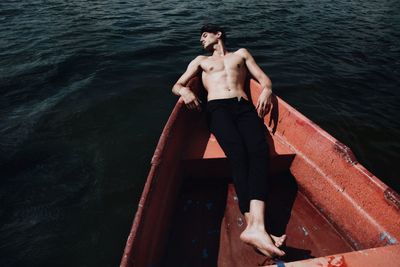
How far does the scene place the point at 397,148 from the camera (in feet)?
17.0

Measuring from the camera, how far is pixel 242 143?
3393 mm

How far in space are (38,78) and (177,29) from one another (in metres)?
6.15

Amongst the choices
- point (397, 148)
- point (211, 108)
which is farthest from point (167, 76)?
point (397, 148)

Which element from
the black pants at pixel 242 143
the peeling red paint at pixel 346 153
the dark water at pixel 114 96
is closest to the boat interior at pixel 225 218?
the black pants at pixel 242 143

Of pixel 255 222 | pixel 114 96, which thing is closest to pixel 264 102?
pixel 255 222

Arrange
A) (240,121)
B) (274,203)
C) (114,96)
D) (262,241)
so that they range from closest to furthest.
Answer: (262,241), (274,203), (240,121), (114,96)

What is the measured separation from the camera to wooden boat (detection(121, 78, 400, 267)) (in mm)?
2750

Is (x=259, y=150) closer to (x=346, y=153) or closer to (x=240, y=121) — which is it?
(x=240, y=121)

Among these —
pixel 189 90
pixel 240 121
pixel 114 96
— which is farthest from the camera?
pixel 114 96

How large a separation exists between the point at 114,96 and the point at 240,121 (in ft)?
13.4

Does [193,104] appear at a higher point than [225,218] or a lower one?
higher

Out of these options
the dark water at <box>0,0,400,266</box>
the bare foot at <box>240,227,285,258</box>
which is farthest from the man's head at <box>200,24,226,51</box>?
the bare foot at <box>240,227,285,258</box>

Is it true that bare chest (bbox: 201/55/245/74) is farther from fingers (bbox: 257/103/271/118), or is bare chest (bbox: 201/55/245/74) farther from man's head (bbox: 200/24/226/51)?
fingers (bbox: 257/103/271/118)

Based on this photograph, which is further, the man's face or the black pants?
the man's face
